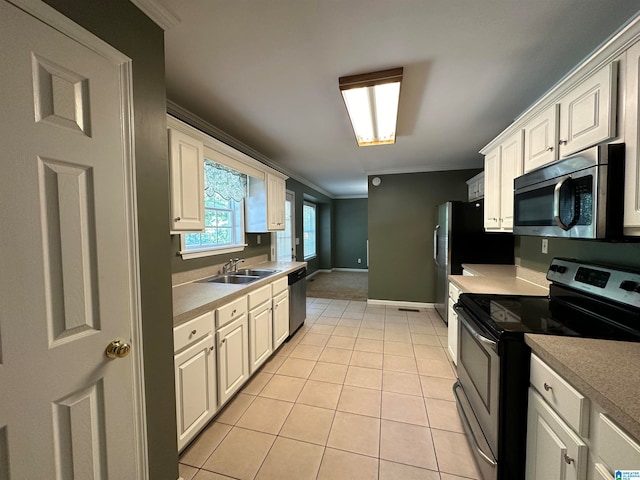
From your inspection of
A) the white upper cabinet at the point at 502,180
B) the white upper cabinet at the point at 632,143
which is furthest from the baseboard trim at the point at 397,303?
the white upper cabinet at the point at 632,143

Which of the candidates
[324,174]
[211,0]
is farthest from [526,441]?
[324,174]

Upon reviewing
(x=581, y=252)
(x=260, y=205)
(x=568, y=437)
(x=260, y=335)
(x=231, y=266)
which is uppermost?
(x=260, y=205)

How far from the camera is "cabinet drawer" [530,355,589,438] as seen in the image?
2.78 feet

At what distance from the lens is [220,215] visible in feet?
9.61

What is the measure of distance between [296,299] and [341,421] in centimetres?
164

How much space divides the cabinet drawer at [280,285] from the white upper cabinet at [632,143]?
8.14 ft

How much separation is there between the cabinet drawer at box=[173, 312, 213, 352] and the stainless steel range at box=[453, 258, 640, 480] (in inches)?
64.1

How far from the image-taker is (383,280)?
4.71 metres

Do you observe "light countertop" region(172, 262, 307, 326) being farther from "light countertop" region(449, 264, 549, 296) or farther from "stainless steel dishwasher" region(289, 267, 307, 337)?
"light countertop" region(449, 264, 549, 296)

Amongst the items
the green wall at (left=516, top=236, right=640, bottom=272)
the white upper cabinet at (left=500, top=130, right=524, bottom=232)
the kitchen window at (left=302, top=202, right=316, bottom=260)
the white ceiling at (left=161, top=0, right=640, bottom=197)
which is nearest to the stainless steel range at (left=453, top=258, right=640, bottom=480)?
the green wall at (left=516, top=236, right=640, bottom=272)

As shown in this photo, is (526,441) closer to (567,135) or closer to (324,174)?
(567,135)

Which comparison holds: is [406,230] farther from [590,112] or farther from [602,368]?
[602,368]

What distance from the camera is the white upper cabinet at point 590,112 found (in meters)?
1.12

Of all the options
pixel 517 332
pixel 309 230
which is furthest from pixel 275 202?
pixel 309 230
